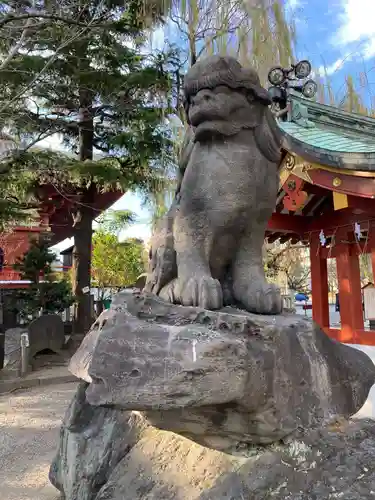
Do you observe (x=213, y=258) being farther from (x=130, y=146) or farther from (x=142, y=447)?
(x=130, y=146)

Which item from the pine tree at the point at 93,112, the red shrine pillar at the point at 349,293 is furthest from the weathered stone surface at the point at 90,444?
the pine tree at the point at 93,112

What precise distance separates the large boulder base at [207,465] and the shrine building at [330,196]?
2.41m

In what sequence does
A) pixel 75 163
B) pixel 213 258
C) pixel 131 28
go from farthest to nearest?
pixel 131 28 → pixel 75 163 → pixel 213 258

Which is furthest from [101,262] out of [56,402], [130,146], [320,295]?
[320,295]

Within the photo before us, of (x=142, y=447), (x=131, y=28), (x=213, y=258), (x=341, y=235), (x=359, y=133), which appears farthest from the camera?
(x=131, y=28)

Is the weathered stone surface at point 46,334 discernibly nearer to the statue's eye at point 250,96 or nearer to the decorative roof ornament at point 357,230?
the decorative roof ornament at point 357,230

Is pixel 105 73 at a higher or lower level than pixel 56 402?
higher

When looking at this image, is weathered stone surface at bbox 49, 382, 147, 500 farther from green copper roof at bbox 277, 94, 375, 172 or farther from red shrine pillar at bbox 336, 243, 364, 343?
red shrine pillar at bbox 336, 243, 364, 343

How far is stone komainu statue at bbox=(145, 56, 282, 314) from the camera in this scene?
180 centimetres

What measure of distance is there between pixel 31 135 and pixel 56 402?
5052mm

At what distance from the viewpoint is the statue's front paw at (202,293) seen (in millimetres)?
1706

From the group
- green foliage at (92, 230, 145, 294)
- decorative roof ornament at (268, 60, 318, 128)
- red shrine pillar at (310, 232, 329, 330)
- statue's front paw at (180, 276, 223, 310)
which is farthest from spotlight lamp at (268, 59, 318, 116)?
green foliage at (92, 230, 145, 294)

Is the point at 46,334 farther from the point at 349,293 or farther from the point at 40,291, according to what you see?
the point at 349,293

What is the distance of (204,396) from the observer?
1266mm
